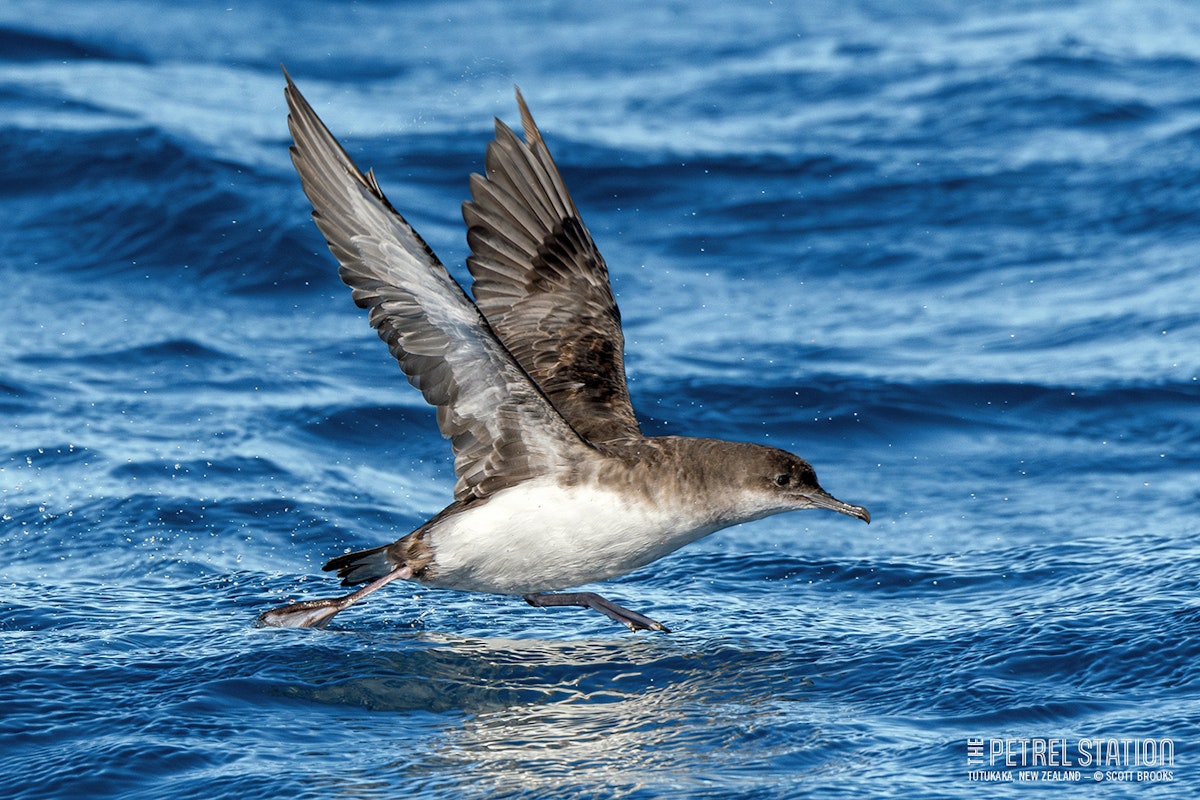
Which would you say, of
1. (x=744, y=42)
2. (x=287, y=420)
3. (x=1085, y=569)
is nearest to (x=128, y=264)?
(x=287, y=420)

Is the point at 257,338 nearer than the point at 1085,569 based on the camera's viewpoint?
No

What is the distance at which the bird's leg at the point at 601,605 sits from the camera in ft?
21.5

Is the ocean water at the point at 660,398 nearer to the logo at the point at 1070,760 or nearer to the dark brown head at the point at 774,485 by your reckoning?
the logo at the point at 1070,760

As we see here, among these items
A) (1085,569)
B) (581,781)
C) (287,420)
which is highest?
(287,420)

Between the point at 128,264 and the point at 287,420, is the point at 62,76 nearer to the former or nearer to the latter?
the point at 128,264

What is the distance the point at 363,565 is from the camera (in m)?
6.38

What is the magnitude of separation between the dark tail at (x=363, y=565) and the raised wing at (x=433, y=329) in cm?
40

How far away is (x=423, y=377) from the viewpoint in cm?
596

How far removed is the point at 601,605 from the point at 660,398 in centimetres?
360

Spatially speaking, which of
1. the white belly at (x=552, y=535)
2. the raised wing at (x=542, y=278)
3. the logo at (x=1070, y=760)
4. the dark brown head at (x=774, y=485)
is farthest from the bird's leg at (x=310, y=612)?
the logo at (x=1070, y=760)

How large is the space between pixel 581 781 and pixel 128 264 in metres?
7.81

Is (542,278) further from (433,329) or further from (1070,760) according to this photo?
(1070,760)

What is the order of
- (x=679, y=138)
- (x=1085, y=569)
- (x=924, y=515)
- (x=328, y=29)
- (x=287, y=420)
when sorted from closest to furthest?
(x=1085, y=569)
(x=924, y=515)
(x=287, y=420)
(x=679, y=138)
(x=328, y=29)

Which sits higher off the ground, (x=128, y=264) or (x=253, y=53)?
(x=253, y=53)
